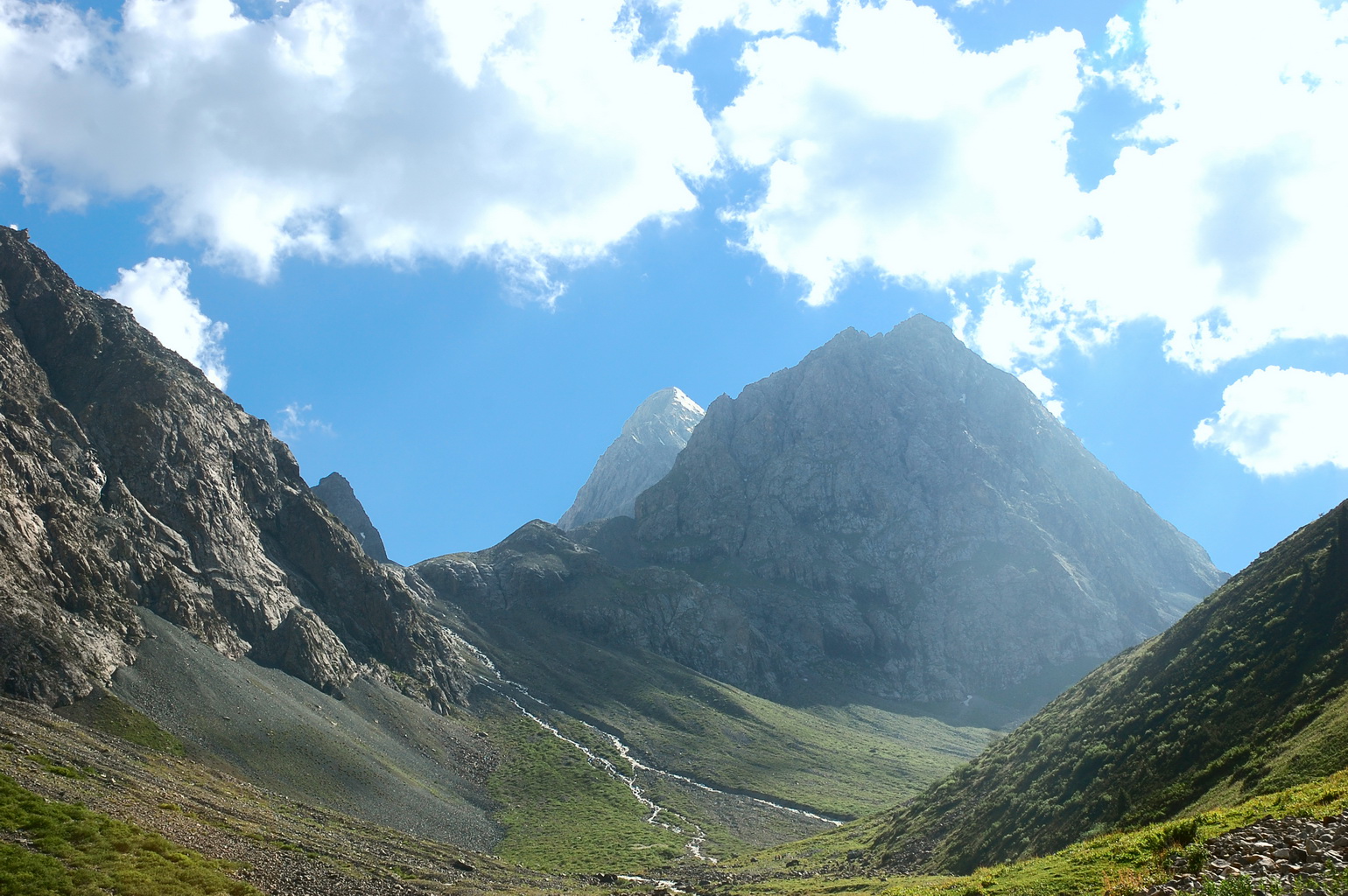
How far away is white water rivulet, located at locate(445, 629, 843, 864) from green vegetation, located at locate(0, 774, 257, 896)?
221 feet

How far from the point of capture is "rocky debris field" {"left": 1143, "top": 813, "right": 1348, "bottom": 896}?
61.0 ft

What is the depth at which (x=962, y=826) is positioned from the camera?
61.7 m

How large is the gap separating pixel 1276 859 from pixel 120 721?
97704 mm

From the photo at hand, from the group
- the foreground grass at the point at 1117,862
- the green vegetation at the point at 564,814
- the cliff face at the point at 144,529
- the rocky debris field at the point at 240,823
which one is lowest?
the green vegetation at the point at 564,814

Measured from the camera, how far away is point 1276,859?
66.4 feet

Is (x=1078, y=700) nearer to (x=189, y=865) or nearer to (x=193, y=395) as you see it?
(x=189, y=865)

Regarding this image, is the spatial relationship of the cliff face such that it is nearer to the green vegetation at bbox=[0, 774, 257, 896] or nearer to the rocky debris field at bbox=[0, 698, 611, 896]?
the rocky debris field at bbox=[0, 698, 611, 896]

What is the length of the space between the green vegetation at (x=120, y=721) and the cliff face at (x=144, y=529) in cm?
200

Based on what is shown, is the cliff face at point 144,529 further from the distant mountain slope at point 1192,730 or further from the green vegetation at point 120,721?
the distant mountain slope at point 1192,730

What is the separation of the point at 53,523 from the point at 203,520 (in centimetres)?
3300

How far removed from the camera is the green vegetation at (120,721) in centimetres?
7900

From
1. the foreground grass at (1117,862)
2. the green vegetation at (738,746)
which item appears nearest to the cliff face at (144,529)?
the green vegetation at (738,746)

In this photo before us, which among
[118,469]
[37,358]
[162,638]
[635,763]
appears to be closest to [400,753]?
[162,638]

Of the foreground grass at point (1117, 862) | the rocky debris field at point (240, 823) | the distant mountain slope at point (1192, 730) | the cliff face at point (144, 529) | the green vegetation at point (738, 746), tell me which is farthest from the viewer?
the green vegetation at point (738, 746)
